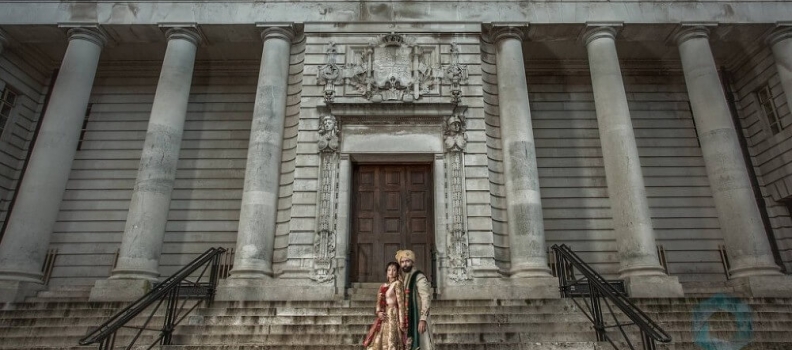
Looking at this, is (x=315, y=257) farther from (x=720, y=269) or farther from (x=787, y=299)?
(x=720, y=269)

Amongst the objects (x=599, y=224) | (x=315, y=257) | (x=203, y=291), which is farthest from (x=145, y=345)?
(x=599, y=224)

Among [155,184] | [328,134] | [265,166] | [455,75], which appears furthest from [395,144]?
[155,184]

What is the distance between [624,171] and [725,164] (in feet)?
7.65

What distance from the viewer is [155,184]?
1095 cm

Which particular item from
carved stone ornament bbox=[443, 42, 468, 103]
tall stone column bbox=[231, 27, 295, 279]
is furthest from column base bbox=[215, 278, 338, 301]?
carved stone ornament bbox=[443, 42, 468, 103]

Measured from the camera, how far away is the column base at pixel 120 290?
9.89 m

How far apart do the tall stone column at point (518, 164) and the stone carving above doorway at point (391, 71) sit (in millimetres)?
1117

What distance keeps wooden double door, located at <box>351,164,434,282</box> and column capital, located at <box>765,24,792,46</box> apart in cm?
938

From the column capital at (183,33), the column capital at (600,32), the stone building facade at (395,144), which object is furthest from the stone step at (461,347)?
the column capital at (600,32)

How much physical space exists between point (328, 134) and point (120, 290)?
521cm

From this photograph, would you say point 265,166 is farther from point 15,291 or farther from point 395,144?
point 15,291

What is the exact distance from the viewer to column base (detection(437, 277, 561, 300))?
10.0 metres

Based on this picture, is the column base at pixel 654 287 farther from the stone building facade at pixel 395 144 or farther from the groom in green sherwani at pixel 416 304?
the groom in green sherwani at pixel 416 304

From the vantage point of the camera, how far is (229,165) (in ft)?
46.0
